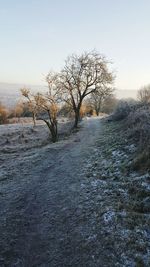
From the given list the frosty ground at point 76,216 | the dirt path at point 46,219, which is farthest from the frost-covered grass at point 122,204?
the dirt path at point 46,219

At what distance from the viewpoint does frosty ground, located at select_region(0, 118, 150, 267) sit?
7340mm

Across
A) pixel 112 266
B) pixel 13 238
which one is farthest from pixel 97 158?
pixel 112 266

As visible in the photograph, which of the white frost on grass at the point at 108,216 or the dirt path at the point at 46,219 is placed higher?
the white frost on grass at the point at 108,216

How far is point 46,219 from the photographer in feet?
31.6

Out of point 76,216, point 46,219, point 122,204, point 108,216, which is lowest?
point 46,219

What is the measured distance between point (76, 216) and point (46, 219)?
99 centimetres

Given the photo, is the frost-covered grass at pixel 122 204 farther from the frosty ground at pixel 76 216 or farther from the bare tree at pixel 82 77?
the bare tree at pixel 82 77

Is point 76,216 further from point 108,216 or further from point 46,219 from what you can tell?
point 108,216

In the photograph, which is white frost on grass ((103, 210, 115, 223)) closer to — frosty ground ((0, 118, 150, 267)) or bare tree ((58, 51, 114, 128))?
frosty ground ((0, 118, 150, 267))

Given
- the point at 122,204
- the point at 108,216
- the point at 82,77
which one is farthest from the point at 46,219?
Answer: the point at 82,77

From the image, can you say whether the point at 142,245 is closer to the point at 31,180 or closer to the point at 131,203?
the point at 131,203

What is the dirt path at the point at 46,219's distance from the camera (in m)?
7.50

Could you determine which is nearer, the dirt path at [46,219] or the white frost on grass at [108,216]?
the dirt path at [46,219]

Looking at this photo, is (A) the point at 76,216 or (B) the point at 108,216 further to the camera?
(A) the point at 76,216
